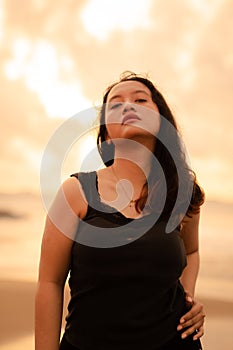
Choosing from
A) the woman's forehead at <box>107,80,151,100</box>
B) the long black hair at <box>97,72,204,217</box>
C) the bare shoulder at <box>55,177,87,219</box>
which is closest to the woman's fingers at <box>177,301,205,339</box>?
the long black hair at <box>97,72,204,217</box>

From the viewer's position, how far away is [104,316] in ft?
5.81

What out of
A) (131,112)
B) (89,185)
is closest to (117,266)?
(89,185)

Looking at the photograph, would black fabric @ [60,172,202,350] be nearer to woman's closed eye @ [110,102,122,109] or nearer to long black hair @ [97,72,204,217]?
long black hair @ [97,72,204,217]

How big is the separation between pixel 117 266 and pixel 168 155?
2.80 feet

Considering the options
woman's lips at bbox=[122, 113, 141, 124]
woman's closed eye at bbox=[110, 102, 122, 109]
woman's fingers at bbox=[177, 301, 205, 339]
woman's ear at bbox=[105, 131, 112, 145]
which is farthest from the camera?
woman's ear at bbox=[105, 131, 112, 145]

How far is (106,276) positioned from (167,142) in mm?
968

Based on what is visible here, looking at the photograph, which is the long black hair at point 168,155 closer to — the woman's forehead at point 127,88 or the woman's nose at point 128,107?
the woman's forehead at point 127,88

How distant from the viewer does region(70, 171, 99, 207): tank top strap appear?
1.94 meters

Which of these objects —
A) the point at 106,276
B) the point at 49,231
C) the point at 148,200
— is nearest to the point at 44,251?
the point at 49,231

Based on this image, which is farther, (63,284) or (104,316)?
(63,284)

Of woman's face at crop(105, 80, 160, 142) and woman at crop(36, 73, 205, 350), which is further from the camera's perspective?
woman's face at crop(105, 80, 160, 142)

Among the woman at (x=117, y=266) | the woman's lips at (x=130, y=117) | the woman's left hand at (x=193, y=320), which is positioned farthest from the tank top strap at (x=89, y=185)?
the woman's left hand at (x=193, y=320)

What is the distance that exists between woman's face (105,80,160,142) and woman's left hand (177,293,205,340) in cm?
84

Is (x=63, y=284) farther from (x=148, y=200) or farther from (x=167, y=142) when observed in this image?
(x=167, y=142)
